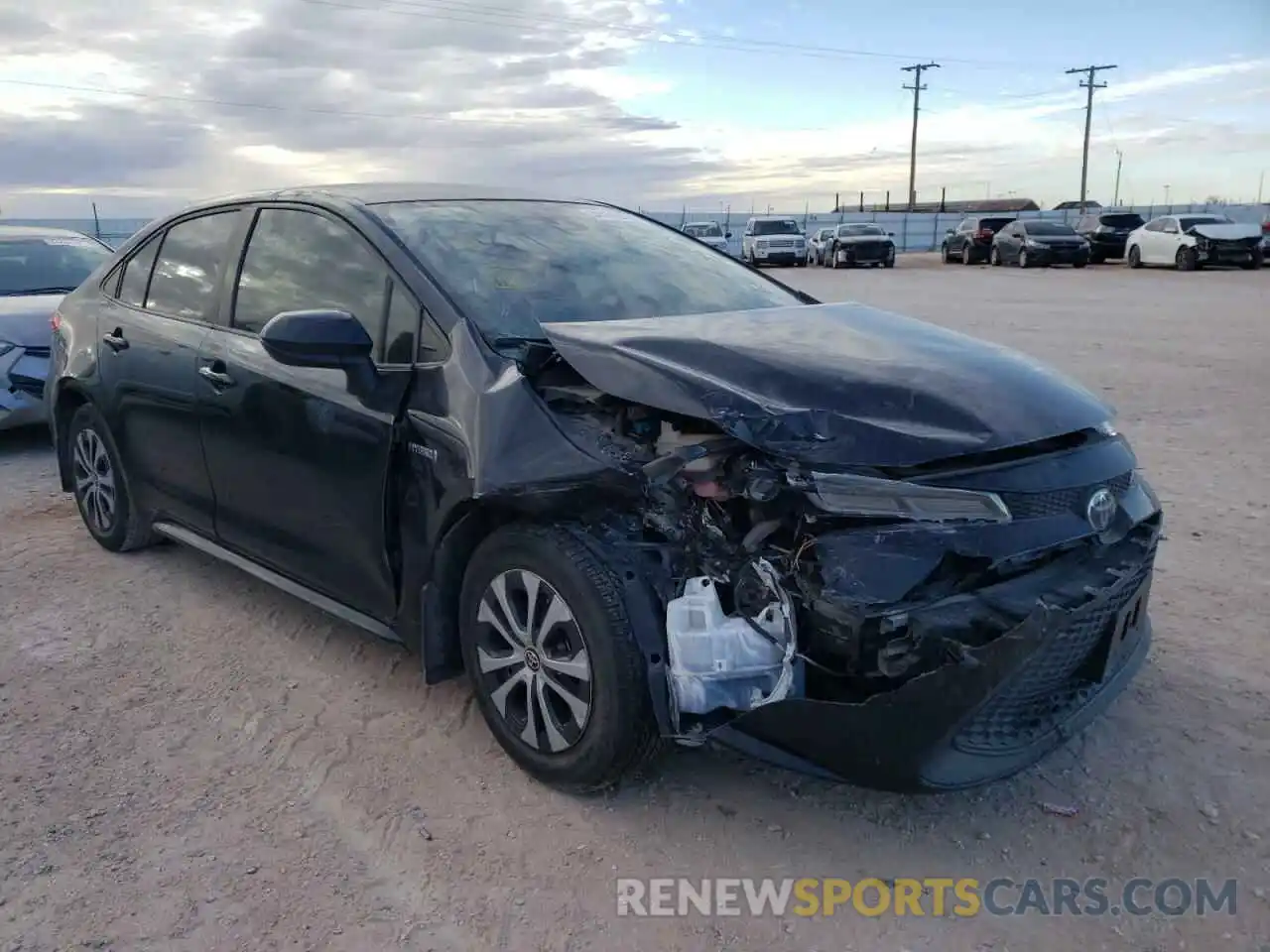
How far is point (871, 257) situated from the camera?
3419 centimetres

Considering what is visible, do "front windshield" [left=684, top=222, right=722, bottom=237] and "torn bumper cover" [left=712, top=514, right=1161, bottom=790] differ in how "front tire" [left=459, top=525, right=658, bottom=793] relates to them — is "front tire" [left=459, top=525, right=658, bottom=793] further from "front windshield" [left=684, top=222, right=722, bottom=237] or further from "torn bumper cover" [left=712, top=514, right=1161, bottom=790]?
"front windshield" [left=684, top=222, right=722, bottom=237]

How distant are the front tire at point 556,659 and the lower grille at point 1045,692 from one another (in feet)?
2.74

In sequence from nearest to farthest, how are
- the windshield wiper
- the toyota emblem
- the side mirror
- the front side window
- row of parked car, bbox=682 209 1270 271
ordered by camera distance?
1. the toyota emblem
2. the side mirror
3. the front side window
4. the windshield wiper
5. row of parked car, bbox=682 209 1270 271

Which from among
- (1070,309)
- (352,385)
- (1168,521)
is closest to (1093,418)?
(352,385)

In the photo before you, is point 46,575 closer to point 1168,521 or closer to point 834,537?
Answer: point 834,537

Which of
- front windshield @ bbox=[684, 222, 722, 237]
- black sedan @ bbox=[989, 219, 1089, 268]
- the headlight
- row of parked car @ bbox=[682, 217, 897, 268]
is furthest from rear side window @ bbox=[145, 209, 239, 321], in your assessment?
front windshield @ bbox=[684, 222, 722, 237]

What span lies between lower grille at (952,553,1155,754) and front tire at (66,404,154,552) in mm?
3802

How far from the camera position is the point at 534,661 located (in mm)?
2971

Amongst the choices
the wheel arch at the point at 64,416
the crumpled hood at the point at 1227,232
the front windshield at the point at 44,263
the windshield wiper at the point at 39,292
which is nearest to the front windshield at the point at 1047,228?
the crumpled hood at the point at 1227,232

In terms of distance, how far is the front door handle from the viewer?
3.89 meters

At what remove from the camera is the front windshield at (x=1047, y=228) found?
1195 inches

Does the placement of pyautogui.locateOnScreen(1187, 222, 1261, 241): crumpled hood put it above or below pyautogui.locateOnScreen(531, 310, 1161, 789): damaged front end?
above

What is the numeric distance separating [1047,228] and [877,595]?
102 feet

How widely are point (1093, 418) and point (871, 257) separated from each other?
107 feet
